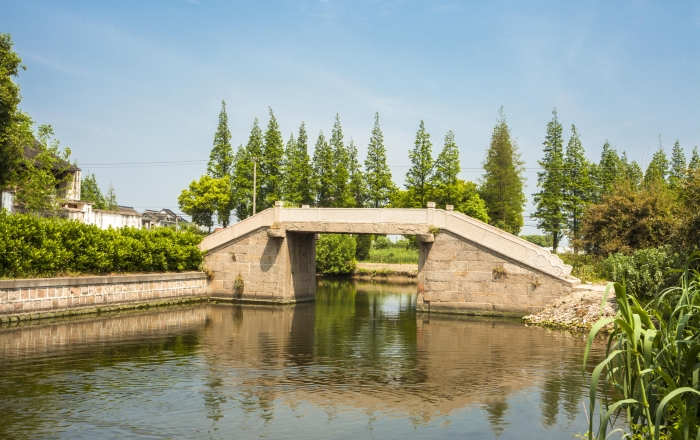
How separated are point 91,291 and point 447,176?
111ft

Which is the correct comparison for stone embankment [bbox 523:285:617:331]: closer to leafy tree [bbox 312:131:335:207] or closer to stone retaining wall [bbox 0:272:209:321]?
stone retaining wall [bbox 0:272:209:321]

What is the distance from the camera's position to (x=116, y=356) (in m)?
15.2

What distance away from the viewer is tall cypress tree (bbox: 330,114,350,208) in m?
54.8

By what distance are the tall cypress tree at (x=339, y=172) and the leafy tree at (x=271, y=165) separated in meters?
4.53

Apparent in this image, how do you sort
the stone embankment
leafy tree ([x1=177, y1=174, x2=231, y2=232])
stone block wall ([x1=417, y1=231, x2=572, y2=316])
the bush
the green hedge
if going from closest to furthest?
the green hedge → the bush → the stone embankment → stone block wall ([x1=417, y1=231, x2=572, y2=316]) → leafy tree ([x1=177, y1=174, x2=231, y2=232])

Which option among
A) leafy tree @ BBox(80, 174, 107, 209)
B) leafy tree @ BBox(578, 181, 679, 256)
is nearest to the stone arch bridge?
leafy tree @ BBox(578, 181, 679, 256)

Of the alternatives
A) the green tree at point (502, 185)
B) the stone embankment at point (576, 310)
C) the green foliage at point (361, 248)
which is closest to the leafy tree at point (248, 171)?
the green foliage at point (361, 248)

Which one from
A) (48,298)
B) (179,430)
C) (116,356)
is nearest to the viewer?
(179,430)

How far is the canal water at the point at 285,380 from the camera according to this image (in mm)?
9844

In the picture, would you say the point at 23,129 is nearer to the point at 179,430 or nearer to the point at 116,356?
the point at 116,356

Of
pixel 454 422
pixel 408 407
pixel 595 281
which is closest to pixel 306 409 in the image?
pixel 408 407

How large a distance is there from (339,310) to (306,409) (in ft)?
54.6

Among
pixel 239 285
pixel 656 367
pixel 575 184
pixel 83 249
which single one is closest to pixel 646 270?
pixel 239 285

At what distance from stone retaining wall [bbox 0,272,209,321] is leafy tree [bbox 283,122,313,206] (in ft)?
82.4
